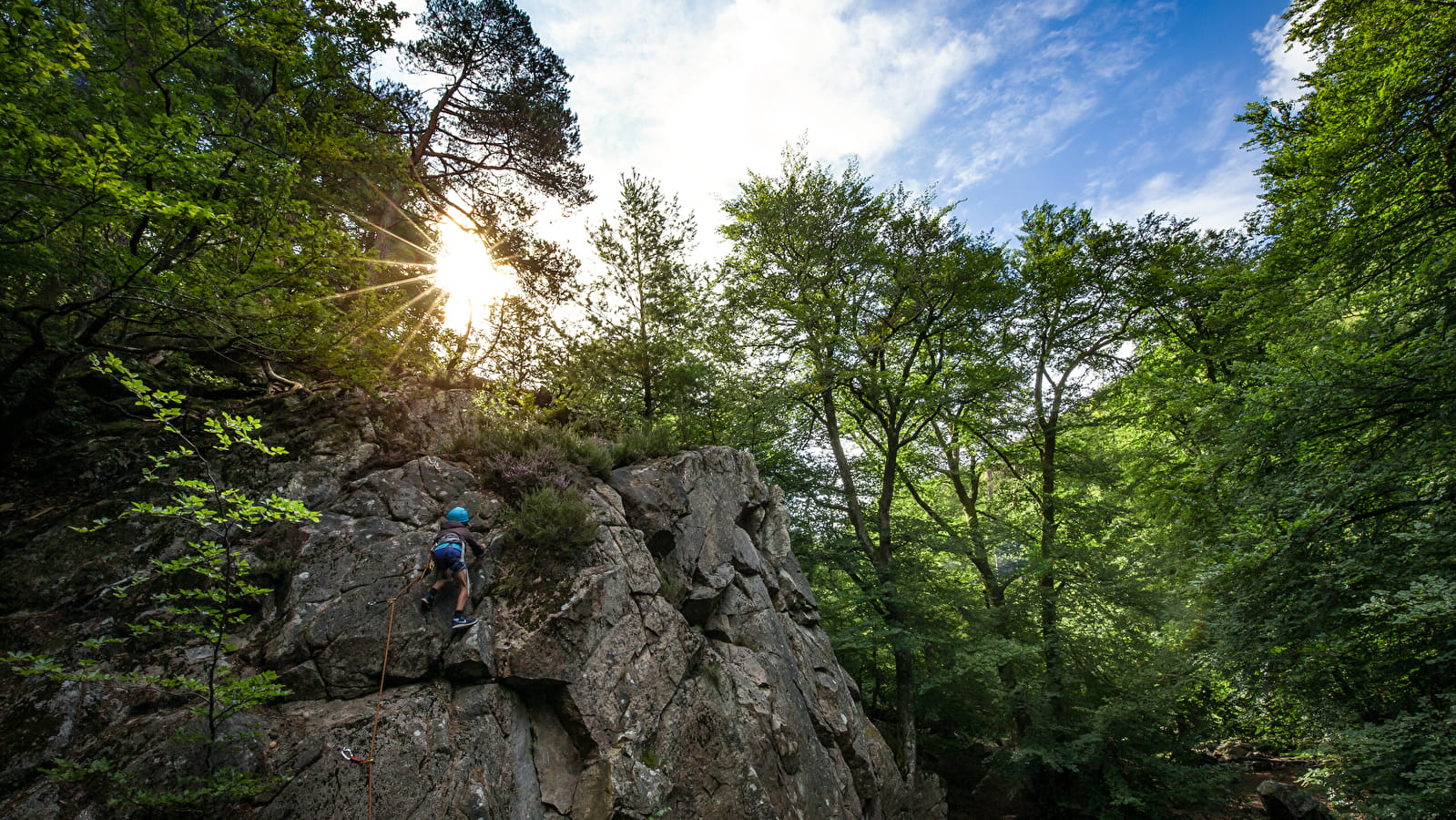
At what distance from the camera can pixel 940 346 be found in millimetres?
13883

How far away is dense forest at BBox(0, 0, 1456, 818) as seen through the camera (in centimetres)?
498

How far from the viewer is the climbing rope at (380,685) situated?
14.6 feet

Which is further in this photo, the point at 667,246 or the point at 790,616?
the point at 667,246

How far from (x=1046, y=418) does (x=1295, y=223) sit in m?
6.68

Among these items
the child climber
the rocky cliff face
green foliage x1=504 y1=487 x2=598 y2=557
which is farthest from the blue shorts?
green foliage x1=504 y1=487 x2=598 y2=557

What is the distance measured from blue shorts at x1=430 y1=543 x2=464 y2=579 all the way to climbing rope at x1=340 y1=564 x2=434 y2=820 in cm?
17

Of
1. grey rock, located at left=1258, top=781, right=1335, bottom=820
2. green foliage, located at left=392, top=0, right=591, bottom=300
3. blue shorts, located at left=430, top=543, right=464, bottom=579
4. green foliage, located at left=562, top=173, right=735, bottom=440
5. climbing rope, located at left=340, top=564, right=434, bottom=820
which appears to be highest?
green foliage, located at left=392, top=0, right=591, bottom=300

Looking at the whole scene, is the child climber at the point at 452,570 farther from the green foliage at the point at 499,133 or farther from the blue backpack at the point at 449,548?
the green foliage at the point at 499,133

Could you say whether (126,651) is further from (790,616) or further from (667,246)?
(667,246)

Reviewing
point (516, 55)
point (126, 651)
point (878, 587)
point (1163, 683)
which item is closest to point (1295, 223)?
point (1163, 683)

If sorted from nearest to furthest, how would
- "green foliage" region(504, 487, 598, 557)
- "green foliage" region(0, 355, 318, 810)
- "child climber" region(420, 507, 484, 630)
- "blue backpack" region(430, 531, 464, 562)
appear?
"green foliage" region(0, 355, 318, 810) → "child climber" region(420, 507, 484, 630) → "blue backpack" region(430, 531, 464, 562) → "green foliage" region(504, 487, 598, 557)

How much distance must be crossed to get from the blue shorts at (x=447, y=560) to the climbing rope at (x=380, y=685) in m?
0.17

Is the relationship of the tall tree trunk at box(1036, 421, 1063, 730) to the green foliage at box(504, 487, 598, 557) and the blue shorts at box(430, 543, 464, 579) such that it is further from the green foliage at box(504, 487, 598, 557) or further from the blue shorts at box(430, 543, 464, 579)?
the blue shorts at box(430, 543, 464, 579)

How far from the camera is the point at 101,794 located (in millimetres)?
3758
